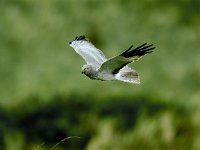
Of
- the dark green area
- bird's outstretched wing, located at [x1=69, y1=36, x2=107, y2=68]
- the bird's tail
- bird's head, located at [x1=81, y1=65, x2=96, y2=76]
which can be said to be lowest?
the bird's tail

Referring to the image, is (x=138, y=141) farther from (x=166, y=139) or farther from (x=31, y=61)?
(x=31, y=61)

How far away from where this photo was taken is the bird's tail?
1.87 metres

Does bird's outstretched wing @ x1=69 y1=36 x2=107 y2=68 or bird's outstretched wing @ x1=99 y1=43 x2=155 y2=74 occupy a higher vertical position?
bird's outstretched wing @ x1=69 y1=36 x2=107 y2=68

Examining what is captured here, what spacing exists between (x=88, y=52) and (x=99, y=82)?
2.97m

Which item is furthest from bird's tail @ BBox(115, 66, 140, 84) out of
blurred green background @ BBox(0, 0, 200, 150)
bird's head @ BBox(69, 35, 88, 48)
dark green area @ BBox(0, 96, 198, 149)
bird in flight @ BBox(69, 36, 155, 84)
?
dark green area @ BBox(0, 96, 198, 149)

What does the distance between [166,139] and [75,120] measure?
63 cm

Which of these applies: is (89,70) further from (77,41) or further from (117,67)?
(77,41)

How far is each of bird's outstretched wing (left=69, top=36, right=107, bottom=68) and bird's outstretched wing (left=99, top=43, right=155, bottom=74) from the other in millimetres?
48

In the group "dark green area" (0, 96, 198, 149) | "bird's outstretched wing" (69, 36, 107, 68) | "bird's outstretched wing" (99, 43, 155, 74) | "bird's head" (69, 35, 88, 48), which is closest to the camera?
"bird's outstretched wing" (99, 43, 155, 74)

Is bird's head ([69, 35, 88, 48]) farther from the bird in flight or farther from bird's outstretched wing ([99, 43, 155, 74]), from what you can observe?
bird's outstretched wing ([99, 43, 155, 74])

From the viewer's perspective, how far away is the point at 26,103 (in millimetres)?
4824

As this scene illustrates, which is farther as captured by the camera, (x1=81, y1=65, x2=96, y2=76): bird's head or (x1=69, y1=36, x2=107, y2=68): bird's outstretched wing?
(x1=69, y1=36, x2=107, y2=68): bird's outstretched wing

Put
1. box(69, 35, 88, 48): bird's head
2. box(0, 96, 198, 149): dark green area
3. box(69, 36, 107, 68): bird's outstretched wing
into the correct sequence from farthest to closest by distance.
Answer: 1. box(0, 96, 198, 149): dark green area
2. box(69, 35, 88, 48): bird's head
3. box(69, 36, 107, 68): bird's outstretched wing

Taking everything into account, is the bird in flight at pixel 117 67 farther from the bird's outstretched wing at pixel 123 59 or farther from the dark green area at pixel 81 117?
the dark green area at pixel 81 117
